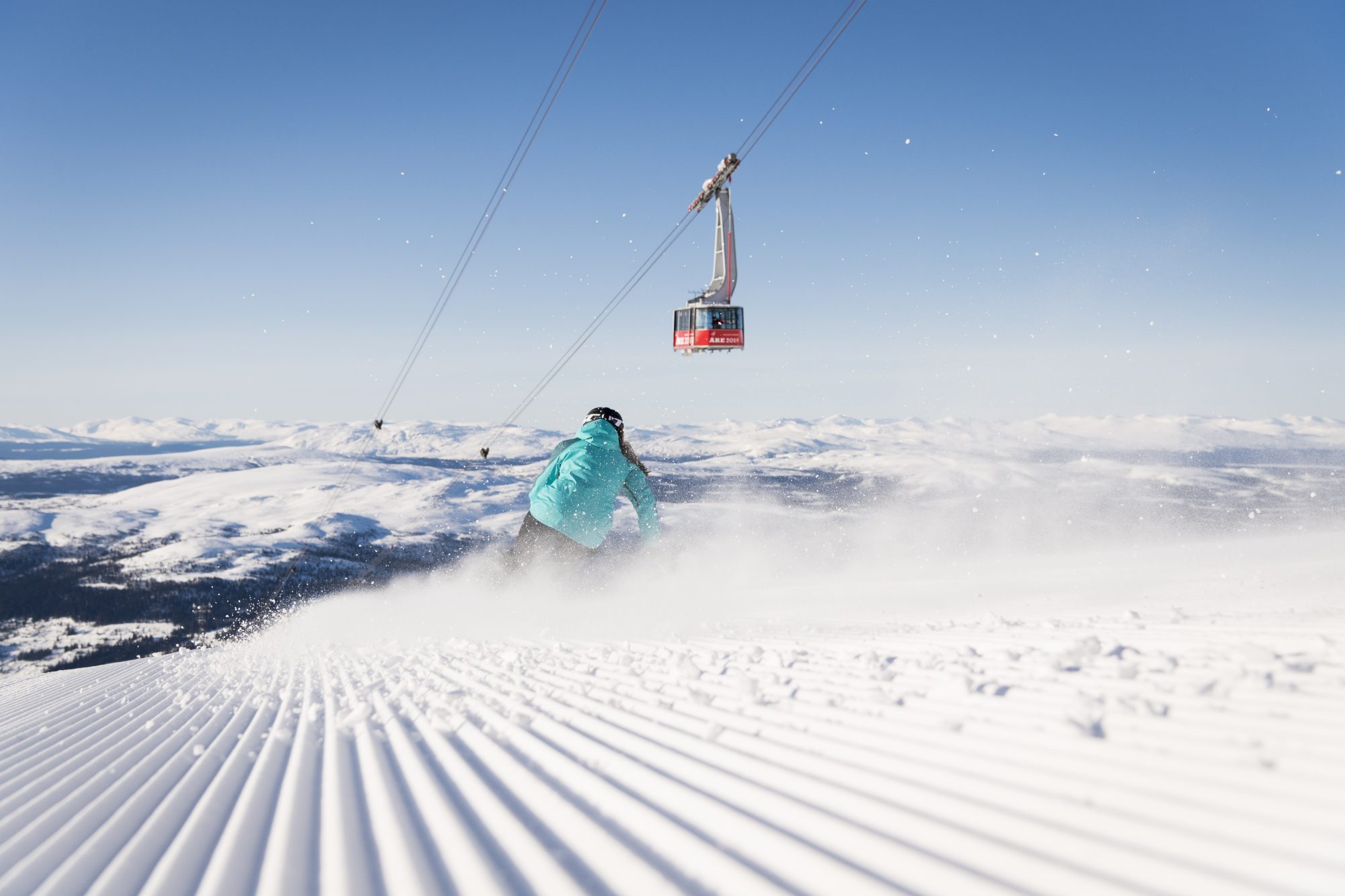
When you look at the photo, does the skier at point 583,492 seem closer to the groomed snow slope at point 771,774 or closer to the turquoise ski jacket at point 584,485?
the turquoise ski jacket at point 584,485

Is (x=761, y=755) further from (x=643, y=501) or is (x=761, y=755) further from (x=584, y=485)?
(x=643, y=501)

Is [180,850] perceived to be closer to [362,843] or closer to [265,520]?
[362,843]

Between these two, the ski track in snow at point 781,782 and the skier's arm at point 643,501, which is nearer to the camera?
the ski track in snow at point 781,782

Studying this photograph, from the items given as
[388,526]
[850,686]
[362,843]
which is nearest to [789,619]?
[850,686]

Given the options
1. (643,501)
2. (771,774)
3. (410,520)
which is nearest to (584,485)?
(643,501)

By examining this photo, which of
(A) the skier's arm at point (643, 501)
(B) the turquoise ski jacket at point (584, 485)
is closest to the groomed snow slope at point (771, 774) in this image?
(B) the turquoise ski jacket at point (584, 485)

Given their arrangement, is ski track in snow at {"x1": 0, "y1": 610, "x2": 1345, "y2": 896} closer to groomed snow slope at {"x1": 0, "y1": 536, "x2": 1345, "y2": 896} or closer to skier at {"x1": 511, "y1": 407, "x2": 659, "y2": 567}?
groomed snow slope at {"x1": 0, "y1": 536, "x2": 1345, "y2": 896}

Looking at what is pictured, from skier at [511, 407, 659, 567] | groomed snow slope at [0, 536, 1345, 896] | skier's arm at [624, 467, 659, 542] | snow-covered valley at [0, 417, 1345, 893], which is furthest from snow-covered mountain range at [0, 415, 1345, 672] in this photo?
groomed snow slope at [0, 536, 1345, 896]
